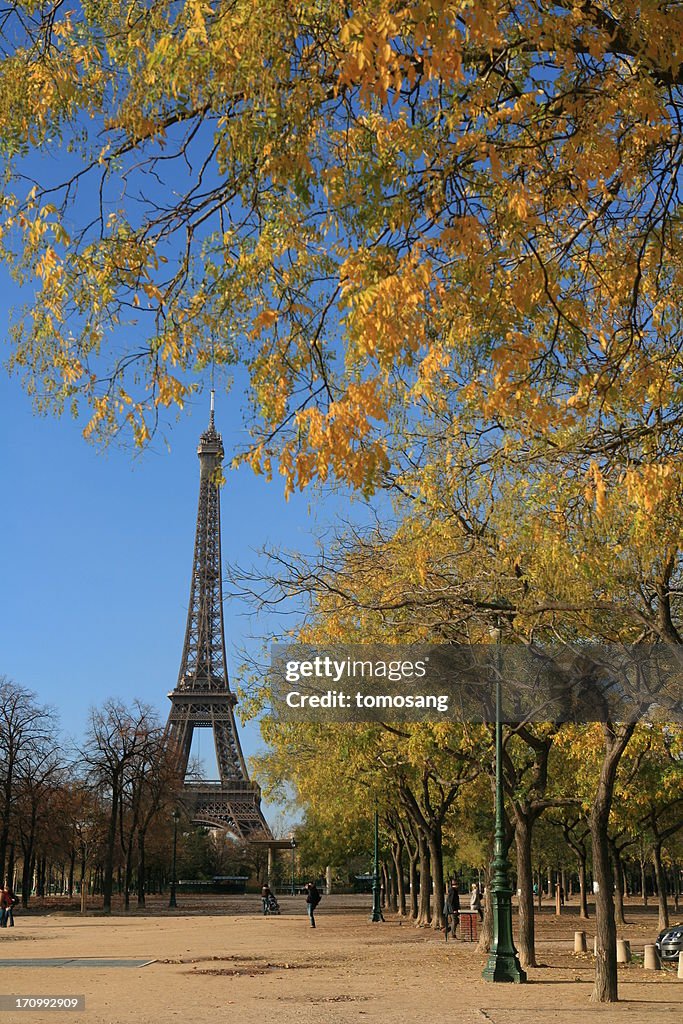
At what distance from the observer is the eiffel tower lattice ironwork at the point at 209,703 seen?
99.1m

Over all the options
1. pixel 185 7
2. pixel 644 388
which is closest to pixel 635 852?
pixel 644 388

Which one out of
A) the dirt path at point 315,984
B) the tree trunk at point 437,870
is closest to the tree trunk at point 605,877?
the dirt path at point 315,984

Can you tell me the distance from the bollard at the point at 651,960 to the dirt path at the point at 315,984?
35cm

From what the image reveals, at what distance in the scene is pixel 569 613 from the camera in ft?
55.4

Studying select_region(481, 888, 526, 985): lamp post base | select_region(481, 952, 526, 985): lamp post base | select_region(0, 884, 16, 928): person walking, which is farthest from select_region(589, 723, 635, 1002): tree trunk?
select_region(0, 884, 16, 928): person walking

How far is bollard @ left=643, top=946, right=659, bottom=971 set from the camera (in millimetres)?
26156

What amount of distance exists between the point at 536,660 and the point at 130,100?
15605 mm

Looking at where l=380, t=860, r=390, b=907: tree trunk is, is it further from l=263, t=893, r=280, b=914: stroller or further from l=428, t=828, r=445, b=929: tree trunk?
l=428, t=828, r=445, b=929: tree trunk

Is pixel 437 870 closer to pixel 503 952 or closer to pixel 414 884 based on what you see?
pixel 414 884

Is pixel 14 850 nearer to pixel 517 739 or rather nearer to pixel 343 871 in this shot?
pixel 517 739

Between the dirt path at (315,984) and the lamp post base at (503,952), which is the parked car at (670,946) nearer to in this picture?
the dirt path at (315,984)

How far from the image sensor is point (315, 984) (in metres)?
21.1

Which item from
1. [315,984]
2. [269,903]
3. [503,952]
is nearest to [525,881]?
[503,952]

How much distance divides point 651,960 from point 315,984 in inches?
369
